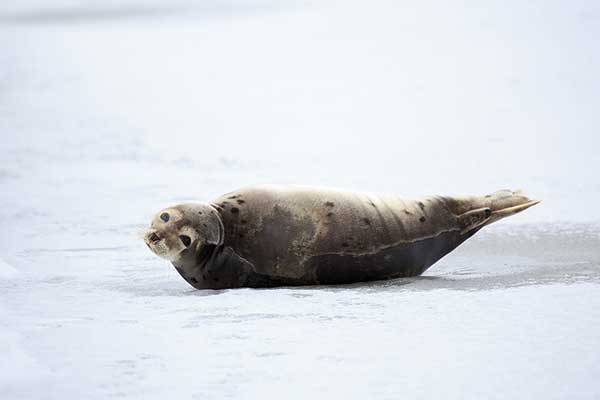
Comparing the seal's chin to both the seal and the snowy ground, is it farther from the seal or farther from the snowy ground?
the snowy ground

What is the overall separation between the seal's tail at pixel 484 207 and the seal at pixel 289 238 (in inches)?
9.7

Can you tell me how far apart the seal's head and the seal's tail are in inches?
41.3

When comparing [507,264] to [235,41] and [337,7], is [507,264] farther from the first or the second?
[337,7]

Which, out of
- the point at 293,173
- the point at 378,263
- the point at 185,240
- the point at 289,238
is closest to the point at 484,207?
the point at 378,263

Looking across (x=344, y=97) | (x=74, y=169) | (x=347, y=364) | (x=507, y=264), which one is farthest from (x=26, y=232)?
(x=344, y=97)

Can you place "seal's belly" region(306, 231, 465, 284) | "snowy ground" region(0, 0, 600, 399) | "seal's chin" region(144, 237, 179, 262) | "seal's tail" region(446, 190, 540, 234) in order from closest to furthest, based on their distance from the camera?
1. "snowy ground" region(0, 0, 600, 399)
2. "seal's chin" region(144, 237, 179, 262)
3. "seal's belly" region(306, 231, 465, 284)
4. "seal's tail" region(446, 190, 540, 234)

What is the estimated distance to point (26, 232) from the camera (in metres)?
6.23

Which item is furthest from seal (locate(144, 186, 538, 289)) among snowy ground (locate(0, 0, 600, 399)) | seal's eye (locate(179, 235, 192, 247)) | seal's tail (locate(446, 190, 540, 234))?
seal's tail (locate(446, 190, 540, 234))

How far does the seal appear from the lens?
4.61 m

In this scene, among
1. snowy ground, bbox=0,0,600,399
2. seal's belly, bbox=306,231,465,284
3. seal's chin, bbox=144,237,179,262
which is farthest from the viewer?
seal's belly, bbox=306,231,465,284

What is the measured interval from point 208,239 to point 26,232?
6.39 feet

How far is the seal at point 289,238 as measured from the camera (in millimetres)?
4609

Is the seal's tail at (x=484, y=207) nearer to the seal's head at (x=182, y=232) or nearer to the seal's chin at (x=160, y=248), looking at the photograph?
the seal's head at (x=182, y=232)

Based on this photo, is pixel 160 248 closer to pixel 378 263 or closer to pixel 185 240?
pixel 185 240
